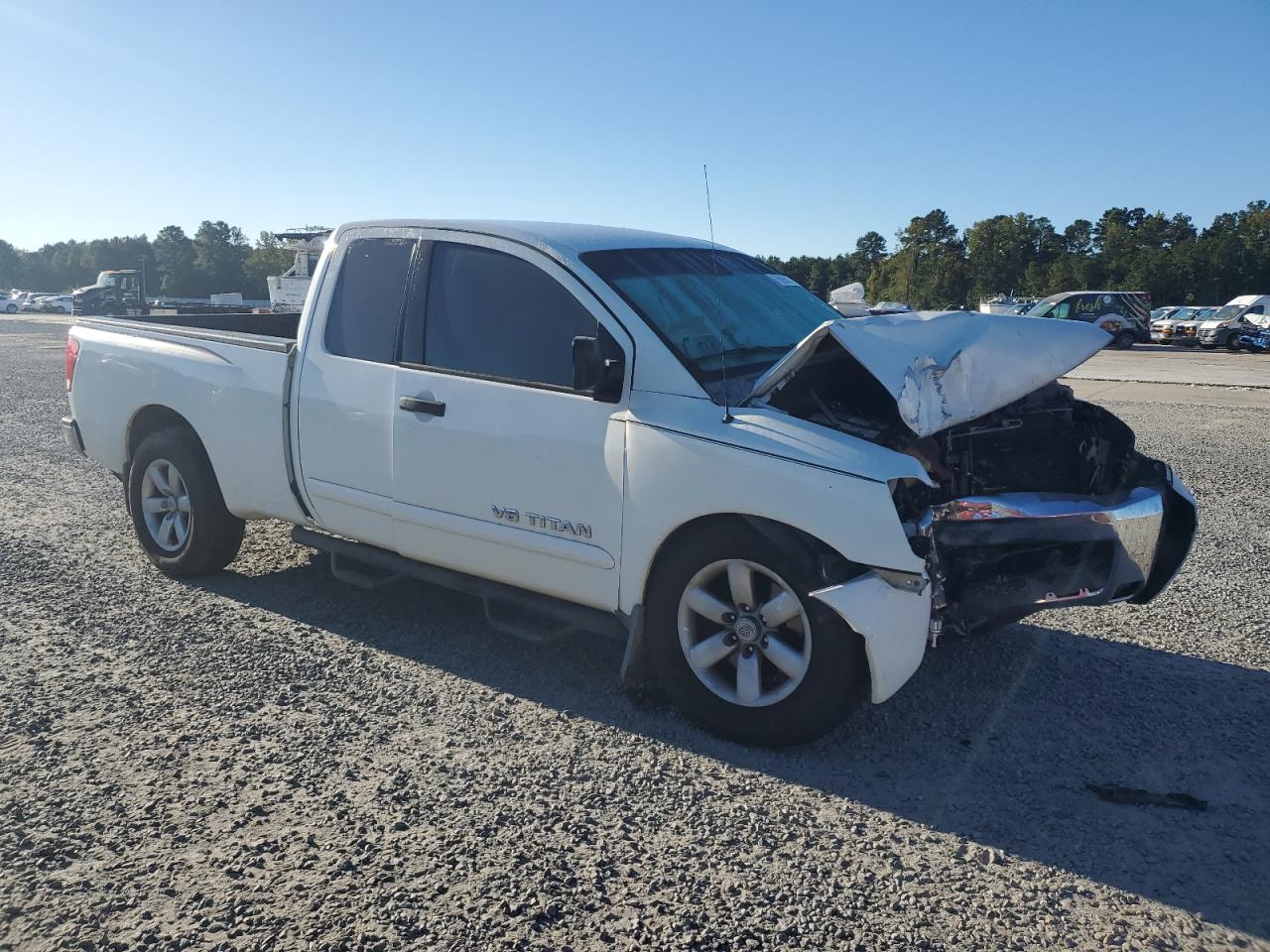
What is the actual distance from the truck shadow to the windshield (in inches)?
57.9

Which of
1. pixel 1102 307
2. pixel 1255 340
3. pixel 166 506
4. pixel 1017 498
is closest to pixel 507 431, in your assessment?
pixel 1017 498

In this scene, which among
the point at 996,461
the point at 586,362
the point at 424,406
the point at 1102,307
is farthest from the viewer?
the point at 1102,307

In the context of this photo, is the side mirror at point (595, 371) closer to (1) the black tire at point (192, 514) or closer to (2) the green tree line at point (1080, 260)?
(1) the black tire at point (192, 514)

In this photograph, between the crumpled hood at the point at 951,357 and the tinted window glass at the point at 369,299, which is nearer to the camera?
the crumpled hood at the point at 951,357

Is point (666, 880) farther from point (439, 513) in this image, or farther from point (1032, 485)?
point (1032, 485)

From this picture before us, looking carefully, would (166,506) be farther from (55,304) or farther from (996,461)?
(55,304)

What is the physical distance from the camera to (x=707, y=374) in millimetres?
3885

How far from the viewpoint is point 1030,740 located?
3.78 m

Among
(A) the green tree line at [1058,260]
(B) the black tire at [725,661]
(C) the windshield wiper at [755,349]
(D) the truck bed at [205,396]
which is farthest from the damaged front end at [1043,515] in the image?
(A) the green tree line at [1058,260]

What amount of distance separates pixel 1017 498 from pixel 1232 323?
1320 inches

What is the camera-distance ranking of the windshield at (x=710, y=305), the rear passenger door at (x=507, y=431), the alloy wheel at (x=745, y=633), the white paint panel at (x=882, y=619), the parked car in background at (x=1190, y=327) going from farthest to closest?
1. the parked car in background at (x=1190, y=327)
2. the windshield at (x=710, y=305)
3. the rear passenger door at (x=507, y=431)
4. the alloy wheel at (x=745, y=633)
5. the white paint panel at (x=882, y=619)

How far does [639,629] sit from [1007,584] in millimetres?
1376

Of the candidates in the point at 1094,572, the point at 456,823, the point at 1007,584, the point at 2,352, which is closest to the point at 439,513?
the point at 456,823

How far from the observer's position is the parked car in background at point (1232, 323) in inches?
1244
